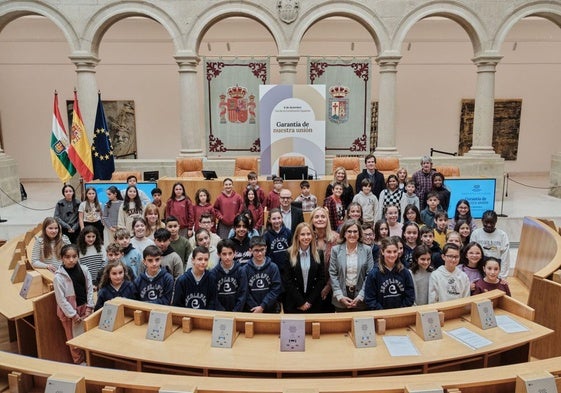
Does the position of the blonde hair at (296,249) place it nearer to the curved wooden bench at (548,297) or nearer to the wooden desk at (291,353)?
the wooden desk at (291,353)

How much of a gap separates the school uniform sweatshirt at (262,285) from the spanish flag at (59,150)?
7329 millimetres

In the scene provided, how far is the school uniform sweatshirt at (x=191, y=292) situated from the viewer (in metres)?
4.15

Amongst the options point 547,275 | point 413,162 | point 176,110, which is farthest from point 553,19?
point 176,110

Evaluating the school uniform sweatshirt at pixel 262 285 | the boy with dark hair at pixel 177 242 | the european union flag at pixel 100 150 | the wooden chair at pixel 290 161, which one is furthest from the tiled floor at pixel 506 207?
the boy with dark hair at pixel 177 242

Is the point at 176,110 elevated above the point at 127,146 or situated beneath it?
elevated above

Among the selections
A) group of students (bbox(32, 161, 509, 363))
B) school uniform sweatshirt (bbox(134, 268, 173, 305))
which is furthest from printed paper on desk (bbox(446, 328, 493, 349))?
school uniform sweatshirt (bbox(134, 268, 173, 305))

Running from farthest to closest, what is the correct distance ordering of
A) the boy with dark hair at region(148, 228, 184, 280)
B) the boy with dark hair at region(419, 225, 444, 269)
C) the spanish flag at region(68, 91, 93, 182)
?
the spanish flag at region(68, 91, 93, 182), the boy with dark hair at region(419, 225, 444, 269), the boy with dark hair at region(148, 228, 184, 280)

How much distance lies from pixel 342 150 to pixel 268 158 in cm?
218

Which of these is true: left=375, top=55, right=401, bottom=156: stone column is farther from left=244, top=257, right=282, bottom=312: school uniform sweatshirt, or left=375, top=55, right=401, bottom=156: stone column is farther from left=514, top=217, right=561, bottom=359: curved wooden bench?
left=244, top=257, right=282, bottom=312: school uniform sweatshirt

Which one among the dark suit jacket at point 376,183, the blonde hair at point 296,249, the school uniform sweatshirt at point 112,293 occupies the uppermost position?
the dark suit jacket at point 376,183

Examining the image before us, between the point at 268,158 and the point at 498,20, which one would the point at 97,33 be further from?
the point at 498,20

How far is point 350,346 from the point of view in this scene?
3.52m

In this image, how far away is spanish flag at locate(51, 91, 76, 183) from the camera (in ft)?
33.2

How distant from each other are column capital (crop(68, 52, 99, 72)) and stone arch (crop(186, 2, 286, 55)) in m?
2.53
